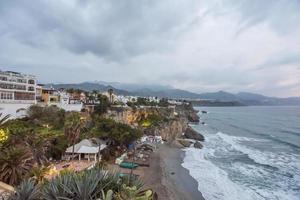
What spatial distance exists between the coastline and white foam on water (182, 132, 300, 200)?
82cm

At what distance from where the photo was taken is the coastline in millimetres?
22859

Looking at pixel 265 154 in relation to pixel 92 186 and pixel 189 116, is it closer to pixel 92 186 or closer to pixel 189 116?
pixel 92 186

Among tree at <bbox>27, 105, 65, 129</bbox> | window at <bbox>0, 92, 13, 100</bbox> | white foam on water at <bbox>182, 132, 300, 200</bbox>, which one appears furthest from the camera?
window at <bbox>0, 92, 13, 100</bbox>

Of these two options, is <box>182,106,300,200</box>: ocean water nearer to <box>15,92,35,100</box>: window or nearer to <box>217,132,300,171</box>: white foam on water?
<box>217,132,300,171</box>: white foam on water

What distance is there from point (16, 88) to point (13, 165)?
35.2 metres

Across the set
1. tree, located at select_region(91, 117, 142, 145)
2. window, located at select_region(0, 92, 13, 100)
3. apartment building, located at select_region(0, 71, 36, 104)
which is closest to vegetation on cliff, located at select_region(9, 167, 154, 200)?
tree, located at select_region(91, 117, 142, 145)

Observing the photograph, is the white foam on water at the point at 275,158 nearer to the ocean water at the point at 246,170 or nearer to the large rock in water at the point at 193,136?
the ocean water at the point at 246,170

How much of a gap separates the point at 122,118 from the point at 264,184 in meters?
43.6

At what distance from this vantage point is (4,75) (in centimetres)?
4462

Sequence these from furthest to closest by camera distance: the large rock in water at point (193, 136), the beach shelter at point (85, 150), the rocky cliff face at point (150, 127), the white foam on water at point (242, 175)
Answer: the rocky cliff face at point (150, 127)
the large rock in water at point (193, 136)
the beach shelter at point (85, 150)
the white foam on water at point (242, 175)

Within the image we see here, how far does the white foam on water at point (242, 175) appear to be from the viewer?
23.1 meters

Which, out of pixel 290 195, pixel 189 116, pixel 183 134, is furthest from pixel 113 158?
pixel 189 116

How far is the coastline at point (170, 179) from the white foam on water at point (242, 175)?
2.69 ft

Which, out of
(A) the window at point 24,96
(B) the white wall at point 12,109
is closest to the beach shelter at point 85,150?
(B) the white wall at point 12,109
